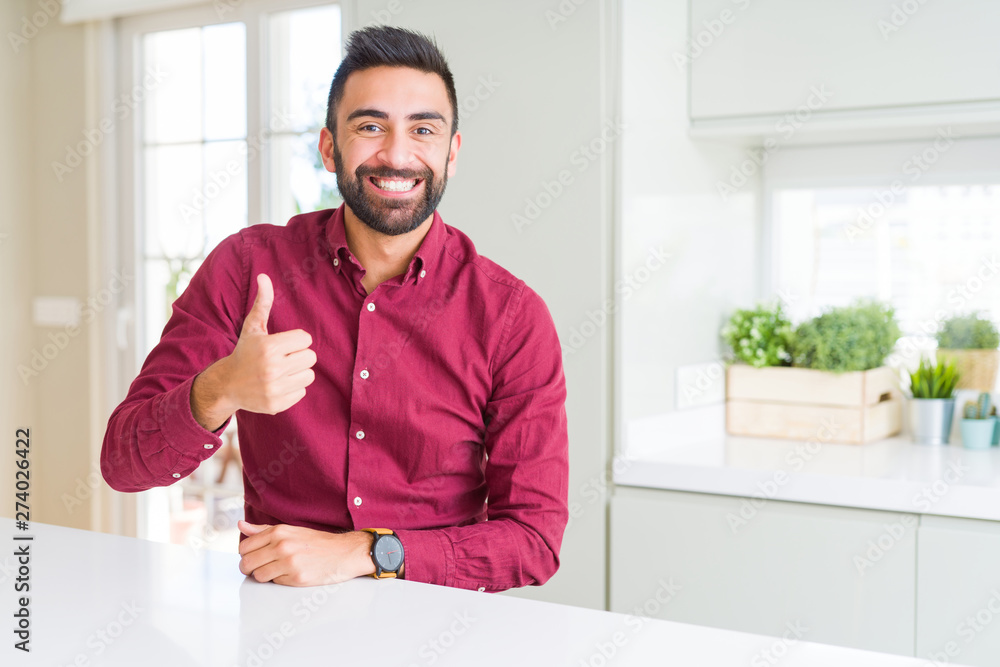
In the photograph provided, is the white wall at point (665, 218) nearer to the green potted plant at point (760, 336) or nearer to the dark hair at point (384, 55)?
the green potted plant at point (760, 336)

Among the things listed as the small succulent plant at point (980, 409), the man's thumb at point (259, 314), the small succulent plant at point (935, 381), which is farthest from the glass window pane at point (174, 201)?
the small succulent plant at point (980, 409)

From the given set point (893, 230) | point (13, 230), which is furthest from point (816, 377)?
point (13, 230)

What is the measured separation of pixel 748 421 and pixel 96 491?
2281 mm

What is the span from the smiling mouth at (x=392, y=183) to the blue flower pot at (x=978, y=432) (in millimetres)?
1549

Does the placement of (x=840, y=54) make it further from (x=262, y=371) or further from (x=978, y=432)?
(x=262, y=371)

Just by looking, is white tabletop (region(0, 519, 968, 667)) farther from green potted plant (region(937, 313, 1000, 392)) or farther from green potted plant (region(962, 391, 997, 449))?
green potted plant (region(937, 313, 1000, 392))

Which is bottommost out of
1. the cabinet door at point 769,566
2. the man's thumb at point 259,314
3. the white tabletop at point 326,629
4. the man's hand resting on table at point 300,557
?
the cabinet door at point 769,566

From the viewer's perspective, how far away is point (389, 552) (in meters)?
1.12

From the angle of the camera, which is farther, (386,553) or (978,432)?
(978,432)

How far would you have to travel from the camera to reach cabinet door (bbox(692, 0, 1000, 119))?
1938 millimetres

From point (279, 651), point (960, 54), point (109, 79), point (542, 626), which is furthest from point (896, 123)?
point (109, 79)

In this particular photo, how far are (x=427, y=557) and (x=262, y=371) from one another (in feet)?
1.15

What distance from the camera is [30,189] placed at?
3213 millimetres

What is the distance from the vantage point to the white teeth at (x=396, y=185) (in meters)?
1.33
